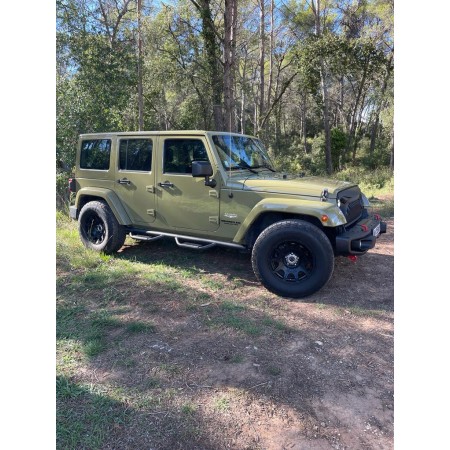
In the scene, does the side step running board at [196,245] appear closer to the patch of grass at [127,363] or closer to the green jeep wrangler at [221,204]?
the green jeep wrangler at [221,204]

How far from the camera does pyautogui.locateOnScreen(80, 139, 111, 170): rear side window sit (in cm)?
526

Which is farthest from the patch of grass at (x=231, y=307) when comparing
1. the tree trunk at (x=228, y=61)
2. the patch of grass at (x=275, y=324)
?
the tree trunk at (x=228, y=61)

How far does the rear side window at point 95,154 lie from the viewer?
5.26 metres

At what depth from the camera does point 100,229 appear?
542 centimetres

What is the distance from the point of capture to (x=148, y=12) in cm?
1484

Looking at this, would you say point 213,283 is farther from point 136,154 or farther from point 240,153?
point 136,154

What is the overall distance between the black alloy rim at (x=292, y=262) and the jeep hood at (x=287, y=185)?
560mm

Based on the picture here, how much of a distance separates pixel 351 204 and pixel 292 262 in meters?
0.97

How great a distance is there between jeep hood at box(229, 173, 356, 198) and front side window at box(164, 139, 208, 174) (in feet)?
1.78

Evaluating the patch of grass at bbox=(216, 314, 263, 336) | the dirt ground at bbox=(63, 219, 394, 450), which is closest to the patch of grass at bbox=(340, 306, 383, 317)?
the dirt ground at bbox=(63, 219, 394, 450)

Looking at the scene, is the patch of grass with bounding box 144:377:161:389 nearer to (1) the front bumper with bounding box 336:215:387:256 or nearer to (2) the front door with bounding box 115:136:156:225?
(1) the front bumper with bounding box 336:215:387:256

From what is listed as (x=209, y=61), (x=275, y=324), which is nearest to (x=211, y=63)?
(x=209, y=61)

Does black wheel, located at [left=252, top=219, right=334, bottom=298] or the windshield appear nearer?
black wheel, located at [left=252, top=219, right=334, bottom=298]

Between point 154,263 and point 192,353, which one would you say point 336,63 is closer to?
point 154,263
